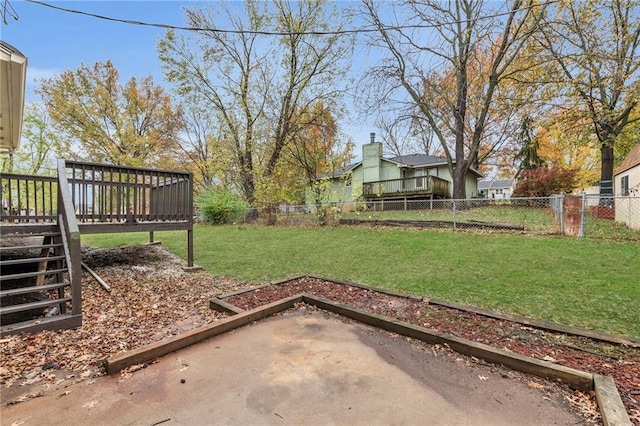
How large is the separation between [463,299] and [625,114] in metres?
12.7

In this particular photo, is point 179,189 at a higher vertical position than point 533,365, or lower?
higher

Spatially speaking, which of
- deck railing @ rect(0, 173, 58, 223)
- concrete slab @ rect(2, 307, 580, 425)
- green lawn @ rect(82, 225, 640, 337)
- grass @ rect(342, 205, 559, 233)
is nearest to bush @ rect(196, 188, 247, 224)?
grass @ rect(342, 205, 559, 233)

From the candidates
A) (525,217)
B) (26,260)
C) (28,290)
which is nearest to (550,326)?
(28,290)

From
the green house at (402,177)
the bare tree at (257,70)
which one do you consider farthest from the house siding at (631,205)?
the bare tree at (257,70)

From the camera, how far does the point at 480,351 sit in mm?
2408

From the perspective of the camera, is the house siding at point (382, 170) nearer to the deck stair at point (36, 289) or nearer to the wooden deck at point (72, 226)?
the wooden deck at point (72, 226)

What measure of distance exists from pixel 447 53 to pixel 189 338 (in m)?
14.3

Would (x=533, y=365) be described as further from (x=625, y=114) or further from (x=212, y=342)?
(x=625, y=114)

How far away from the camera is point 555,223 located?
8.34 m

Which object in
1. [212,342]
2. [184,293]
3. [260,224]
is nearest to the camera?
[212,342]

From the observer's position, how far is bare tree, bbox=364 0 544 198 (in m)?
11.7

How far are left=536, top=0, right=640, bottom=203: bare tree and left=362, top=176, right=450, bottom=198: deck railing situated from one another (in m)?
7.39

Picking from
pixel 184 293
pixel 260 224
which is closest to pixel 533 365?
pixel 184 293

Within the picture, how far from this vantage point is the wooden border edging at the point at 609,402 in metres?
1.62
